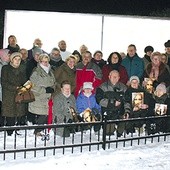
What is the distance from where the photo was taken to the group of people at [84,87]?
28.3 feet

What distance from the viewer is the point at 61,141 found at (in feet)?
27.9

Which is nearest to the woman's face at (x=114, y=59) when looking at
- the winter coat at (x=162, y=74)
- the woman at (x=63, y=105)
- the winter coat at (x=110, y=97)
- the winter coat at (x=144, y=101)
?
the winter coat at (x=110, y=97)

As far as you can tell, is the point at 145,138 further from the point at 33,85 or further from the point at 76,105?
the point at 33,85

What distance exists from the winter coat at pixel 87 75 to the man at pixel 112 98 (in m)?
0.59

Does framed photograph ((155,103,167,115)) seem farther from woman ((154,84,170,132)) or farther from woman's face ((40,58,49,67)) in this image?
woman's face ((40,58,49,67))

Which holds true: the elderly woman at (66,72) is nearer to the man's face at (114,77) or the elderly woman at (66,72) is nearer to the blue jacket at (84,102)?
the blue jacket at (84,102)

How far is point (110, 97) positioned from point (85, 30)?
3.05 m

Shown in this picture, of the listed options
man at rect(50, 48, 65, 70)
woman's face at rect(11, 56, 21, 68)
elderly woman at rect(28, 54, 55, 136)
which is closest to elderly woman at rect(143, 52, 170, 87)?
man at rect(50, 48, 65, 70)

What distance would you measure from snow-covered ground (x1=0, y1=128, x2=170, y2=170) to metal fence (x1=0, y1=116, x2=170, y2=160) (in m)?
0.06

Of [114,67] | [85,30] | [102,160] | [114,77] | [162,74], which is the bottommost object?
[102,160]

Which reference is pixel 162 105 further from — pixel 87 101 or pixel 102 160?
pixel 102 160

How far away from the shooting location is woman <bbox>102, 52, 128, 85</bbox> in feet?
30.8

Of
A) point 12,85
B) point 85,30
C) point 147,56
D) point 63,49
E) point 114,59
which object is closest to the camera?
point 12,85

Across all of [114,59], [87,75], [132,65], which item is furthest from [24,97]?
[132,65]
